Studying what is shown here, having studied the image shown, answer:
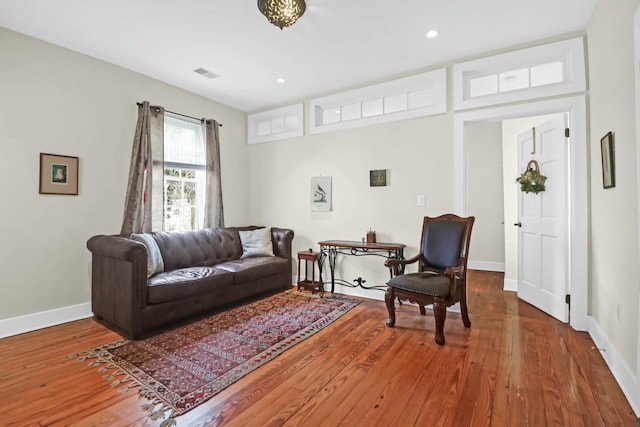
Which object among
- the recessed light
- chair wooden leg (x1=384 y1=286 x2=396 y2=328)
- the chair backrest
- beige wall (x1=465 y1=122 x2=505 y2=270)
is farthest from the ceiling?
beige wall (x1=465 y1=122 x2=505 y2=270)

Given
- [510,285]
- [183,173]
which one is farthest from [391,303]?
[183,173]

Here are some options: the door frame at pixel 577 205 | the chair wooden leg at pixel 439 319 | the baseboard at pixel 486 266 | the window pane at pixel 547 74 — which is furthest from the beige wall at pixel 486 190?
the chair wooden leg at pixel 439 319

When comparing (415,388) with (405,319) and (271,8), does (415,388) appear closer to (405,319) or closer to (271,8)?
(405,319)

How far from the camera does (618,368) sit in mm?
2066

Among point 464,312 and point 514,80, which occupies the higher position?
point 514,80

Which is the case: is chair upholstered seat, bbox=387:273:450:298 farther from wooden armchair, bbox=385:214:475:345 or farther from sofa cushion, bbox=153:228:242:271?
sofa cushion, bbox=153:228:242:271

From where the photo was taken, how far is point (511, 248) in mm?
4406

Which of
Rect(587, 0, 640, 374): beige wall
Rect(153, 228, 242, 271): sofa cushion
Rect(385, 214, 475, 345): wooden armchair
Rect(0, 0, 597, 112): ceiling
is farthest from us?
Rect(153, 228, 242, 271): sofa cushion

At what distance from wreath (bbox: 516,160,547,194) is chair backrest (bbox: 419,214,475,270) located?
3.19ft

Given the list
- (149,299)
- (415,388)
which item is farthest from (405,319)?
(149,299)

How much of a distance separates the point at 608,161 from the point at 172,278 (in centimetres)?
385

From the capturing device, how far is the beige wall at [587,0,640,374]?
192 cm

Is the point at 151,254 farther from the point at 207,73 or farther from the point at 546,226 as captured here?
the point at 546,226

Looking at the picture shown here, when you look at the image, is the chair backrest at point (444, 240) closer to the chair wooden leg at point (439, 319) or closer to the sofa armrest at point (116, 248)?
the chair wooden leg at point (439, 319)
